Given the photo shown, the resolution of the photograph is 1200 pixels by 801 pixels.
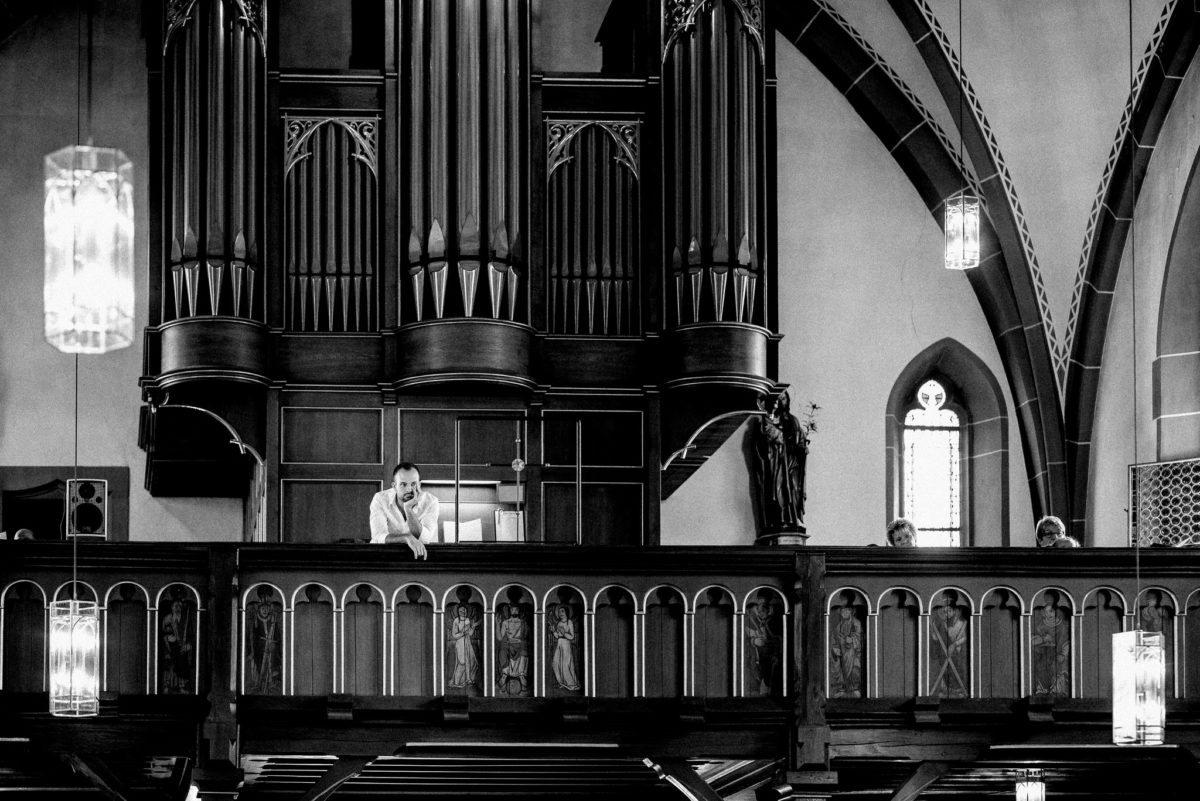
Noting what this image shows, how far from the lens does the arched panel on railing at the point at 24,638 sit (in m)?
15.2

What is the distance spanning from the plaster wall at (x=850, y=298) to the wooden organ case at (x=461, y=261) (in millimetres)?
4379

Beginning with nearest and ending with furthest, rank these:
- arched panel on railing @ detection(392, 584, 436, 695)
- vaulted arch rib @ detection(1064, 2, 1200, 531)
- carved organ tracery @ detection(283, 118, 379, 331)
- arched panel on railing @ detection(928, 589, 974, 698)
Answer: arched panel on railing @ detection(392, 584, 436, 695), arched panel on railing @ detection(928, 589, 974, 698), carved organ tracery @ detection(283, 118, 379, 331), vaulted arch rib @ detection(1064, 2, 1200, 531)

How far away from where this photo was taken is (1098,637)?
16078 mm

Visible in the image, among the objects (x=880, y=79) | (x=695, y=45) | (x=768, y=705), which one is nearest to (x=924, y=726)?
(x=768, y=705)

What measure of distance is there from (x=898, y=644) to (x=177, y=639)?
17.8 feet

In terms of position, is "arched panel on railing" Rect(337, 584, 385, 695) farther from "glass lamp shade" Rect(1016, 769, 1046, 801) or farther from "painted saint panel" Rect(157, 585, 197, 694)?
"glass lamp shade" Rect(1016, 769, 1046, 801)

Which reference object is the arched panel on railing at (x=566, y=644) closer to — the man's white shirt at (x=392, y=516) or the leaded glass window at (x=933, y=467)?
the man's white shirt at (x=392, y=516)

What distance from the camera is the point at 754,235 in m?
18.3

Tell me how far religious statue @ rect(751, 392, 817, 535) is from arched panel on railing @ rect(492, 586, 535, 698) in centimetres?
633

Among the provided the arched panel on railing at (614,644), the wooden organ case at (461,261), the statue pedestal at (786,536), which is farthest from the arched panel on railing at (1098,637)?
the statue pedestal at (786,536)

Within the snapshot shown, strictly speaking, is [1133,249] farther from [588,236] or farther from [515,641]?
[515,641]

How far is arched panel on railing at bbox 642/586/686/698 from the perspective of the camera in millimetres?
15703

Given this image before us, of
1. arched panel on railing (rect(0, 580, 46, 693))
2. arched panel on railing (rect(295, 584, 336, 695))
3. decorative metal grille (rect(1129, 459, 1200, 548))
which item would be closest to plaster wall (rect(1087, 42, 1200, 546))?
decorative metal grille (rect(1129, 459, 1200, 548))

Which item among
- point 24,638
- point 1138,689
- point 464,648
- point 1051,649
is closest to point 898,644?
point 1051,649
